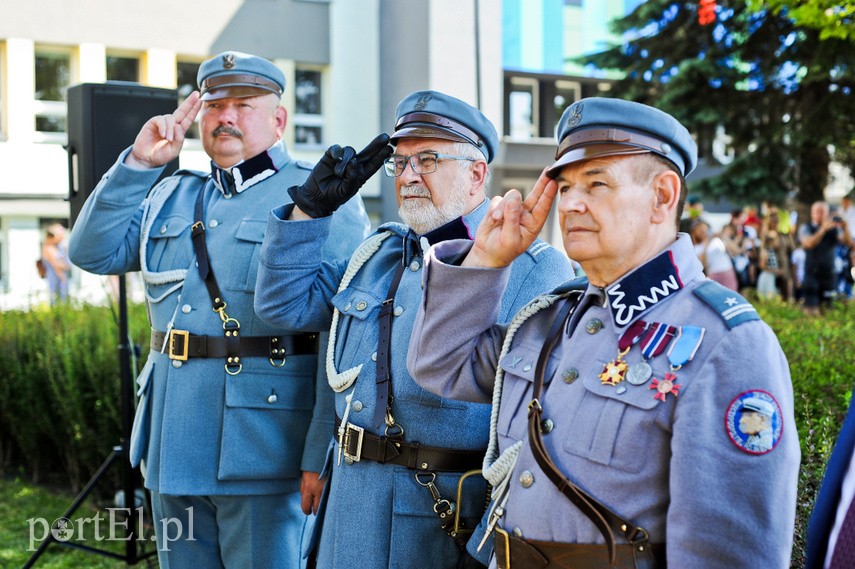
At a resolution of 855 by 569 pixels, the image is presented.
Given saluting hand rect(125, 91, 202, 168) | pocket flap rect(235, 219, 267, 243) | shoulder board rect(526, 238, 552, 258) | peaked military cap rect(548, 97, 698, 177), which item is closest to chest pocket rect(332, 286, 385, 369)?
shoulder board rect(526, 238, 552, 258)

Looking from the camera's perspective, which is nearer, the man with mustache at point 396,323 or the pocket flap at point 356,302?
the man with mustache at point 396,323

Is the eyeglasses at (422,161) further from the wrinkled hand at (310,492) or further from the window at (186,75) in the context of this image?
the window at (186,75)

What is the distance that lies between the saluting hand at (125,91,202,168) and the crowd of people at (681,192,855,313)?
847cm

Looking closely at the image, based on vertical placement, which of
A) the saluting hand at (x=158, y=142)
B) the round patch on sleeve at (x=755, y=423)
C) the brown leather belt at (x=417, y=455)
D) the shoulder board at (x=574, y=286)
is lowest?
the brown leather belt at (x=417, y=455)

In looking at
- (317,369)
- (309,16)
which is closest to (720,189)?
(309,16)

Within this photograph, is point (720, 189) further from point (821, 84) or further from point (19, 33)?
point (19, 33)

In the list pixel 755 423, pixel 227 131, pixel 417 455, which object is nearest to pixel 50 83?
pixel 227 131

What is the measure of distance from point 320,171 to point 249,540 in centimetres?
138

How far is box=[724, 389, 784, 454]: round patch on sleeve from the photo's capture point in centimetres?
178

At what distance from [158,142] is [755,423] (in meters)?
2.66

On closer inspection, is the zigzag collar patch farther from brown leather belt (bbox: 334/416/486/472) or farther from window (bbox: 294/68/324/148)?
window (bbox: 294/68/324/148)

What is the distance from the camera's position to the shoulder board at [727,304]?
1873mm

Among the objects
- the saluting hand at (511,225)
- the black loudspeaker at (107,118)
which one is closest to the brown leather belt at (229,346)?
the saluting hand at (511,225)

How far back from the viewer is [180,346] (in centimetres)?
352
